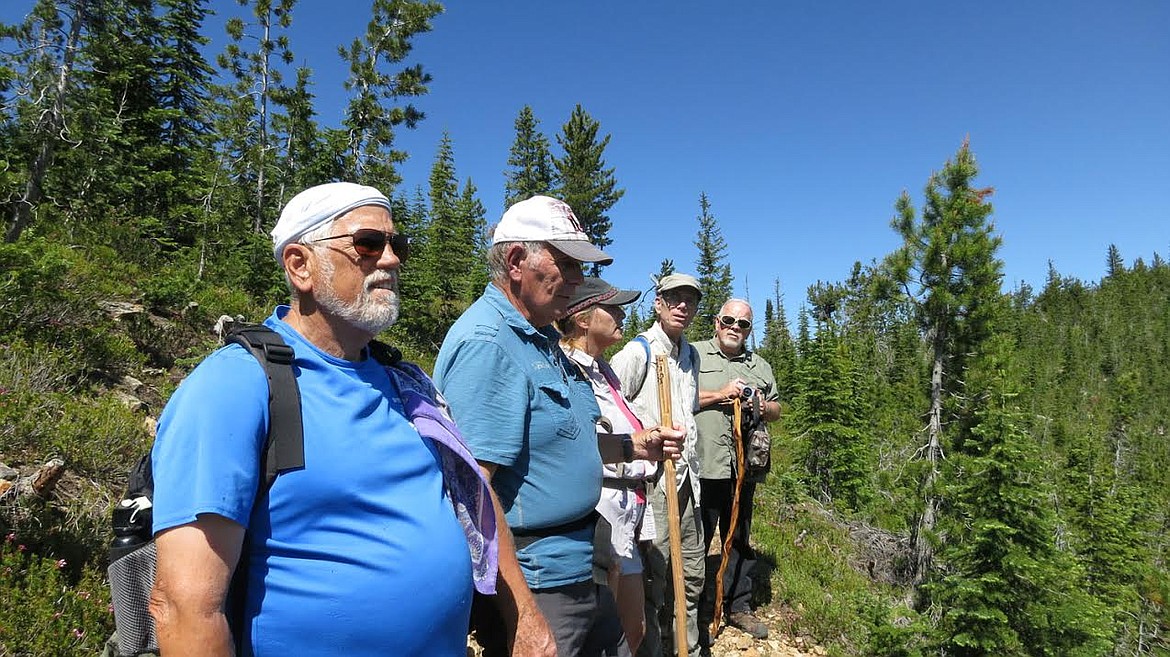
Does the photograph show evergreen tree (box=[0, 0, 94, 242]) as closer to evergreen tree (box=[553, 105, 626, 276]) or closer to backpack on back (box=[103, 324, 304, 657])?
backpack on back (box=[103, 324, 304, 657])

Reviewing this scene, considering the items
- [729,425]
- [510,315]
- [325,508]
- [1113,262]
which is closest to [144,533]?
[325,508]

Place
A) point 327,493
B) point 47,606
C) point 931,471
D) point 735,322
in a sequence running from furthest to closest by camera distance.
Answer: point 931,471, point 735,322, point 47,606, point 327,493

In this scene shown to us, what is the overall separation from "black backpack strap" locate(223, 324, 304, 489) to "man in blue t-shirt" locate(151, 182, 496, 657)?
0.06 ft

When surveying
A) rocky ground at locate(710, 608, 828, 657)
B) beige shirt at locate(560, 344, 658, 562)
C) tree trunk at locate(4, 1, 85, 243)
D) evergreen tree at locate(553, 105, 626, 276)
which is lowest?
rocky ground at locate(710, 608, 828, 657)

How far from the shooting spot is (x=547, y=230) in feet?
7.34

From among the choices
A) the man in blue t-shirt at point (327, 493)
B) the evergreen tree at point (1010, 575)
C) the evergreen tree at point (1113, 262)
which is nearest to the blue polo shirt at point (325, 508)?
the man in blue t-shirt at point (327, 493)

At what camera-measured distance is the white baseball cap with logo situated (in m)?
2.23

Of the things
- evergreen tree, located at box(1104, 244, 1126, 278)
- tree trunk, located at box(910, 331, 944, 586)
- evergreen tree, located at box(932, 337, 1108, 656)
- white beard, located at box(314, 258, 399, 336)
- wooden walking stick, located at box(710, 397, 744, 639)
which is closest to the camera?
white beard, located at box(314, 258, 399, 336)

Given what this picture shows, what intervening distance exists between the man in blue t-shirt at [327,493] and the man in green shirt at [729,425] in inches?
131

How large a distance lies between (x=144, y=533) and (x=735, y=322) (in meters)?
4.43

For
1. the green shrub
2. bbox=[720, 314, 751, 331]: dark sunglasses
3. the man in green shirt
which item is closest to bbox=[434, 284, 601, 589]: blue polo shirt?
the green shrub

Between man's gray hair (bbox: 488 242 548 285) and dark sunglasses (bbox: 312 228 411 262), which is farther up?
man's gray hair (bbox: 488 242 548 285)

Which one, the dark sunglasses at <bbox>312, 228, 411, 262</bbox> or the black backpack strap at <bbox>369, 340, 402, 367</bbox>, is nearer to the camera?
the dark sunglasses at <bbox>312, 228, 411, 262</bbox>

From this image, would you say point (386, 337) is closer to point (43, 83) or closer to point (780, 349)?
point (43, 83)
